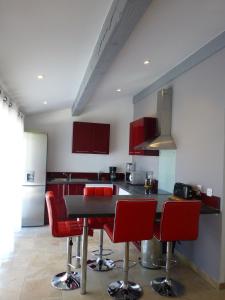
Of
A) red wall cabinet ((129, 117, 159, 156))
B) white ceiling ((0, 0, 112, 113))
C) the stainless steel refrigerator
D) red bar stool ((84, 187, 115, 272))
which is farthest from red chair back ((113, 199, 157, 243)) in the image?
the stainless steel refrigerator

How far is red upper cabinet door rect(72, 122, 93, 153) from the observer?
5.76 meters

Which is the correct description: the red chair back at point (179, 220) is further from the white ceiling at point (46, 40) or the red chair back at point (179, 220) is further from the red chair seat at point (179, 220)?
the white ceiling at point (46, 40)

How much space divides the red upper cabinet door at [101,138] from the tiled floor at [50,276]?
93.6 inches

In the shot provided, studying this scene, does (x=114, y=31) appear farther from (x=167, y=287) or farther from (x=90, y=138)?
(x=90, y=138)

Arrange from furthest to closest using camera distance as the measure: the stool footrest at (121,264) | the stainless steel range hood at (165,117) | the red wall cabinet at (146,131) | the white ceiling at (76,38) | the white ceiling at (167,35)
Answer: the red wall cabinet at (146,131) < the stainless steel range hood at (165,117) < the stool footrest at (121,264) < the white ceiling at (167,35) < the white ceiling at (76,38)

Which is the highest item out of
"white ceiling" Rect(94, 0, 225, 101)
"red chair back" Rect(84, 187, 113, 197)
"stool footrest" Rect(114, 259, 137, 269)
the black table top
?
"white ceiling" Rect(94, 0, 225, 101)

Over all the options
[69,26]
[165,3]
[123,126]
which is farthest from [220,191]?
[123,126]

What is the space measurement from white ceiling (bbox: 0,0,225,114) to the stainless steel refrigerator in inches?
44.6

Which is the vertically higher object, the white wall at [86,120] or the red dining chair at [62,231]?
the white wall at [86,120]

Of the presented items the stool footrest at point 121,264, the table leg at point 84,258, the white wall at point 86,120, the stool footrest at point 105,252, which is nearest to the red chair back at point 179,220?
the table leg at point 84,258

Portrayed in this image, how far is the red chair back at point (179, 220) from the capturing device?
2.59 metres

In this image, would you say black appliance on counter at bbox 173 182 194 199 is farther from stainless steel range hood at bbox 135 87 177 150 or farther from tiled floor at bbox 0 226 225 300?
tiled floor at bbox 0 226 225 300

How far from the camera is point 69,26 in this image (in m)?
2.10

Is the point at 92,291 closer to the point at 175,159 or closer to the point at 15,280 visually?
the point at 15,280
